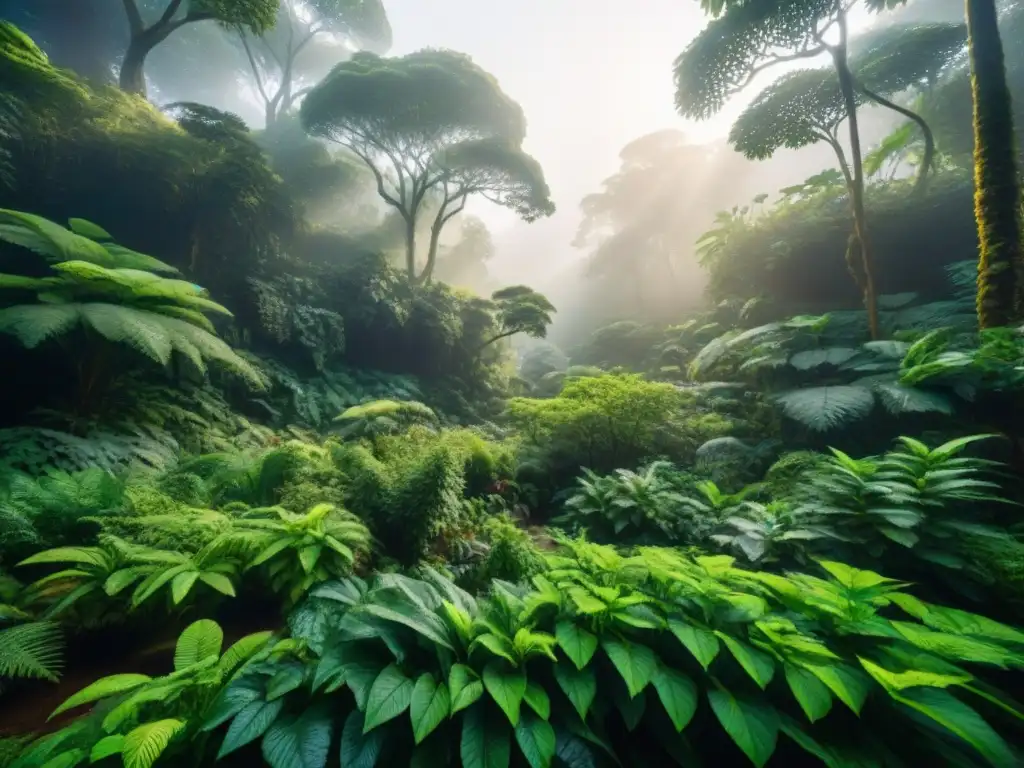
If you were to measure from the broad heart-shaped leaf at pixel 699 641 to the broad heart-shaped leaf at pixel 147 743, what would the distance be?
1.38 metres

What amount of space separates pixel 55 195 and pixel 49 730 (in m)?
8.15

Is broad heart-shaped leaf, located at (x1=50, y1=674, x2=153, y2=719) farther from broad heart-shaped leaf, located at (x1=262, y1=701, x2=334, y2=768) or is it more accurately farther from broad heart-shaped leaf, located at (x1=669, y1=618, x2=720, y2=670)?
broad heart-shaped leaf, located at (x1=669, y1=618, x2=720, y2=670)

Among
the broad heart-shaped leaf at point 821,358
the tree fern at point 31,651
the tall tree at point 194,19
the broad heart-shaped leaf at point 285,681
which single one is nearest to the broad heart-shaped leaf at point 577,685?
the broad heart-shaped leaf at point 285,681

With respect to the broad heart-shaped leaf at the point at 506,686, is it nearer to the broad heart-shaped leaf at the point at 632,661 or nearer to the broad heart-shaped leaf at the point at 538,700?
the broad heart-shaped leaf at the point at 538,700

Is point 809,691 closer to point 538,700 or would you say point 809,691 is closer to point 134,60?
point 538,700

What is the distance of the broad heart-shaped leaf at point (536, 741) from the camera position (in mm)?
1018

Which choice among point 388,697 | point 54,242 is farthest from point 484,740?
point 54,242

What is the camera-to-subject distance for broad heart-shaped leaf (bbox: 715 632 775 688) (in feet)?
3.59

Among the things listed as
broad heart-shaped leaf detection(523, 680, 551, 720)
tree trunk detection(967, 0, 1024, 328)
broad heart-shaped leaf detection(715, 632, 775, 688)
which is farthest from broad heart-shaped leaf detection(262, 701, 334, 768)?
tree trunk detection(967, 0, 1024, 328)

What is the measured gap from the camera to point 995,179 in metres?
3.74

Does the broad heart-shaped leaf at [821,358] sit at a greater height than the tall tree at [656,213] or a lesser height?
lesser

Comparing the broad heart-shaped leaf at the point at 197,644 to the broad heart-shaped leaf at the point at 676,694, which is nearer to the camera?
the broad heart-shaped leaf at the point at 676,694

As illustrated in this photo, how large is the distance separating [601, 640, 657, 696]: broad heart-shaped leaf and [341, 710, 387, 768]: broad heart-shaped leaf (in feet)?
2.20

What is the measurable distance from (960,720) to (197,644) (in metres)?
2.28
